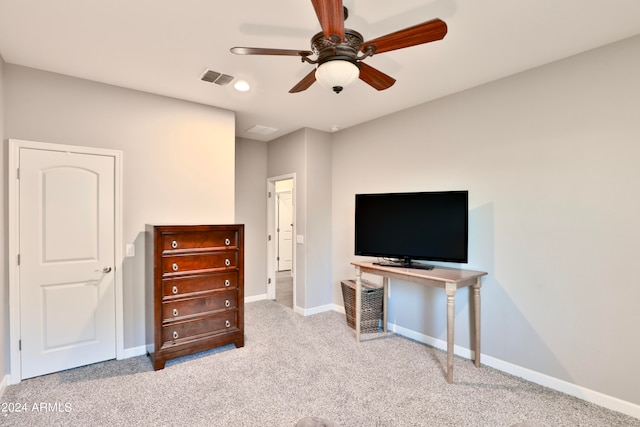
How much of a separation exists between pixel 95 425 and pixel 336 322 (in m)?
2.66

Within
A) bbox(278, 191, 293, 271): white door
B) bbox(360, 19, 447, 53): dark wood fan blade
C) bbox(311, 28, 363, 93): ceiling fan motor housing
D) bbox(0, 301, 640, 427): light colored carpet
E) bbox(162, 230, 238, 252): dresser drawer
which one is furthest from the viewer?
bbox(278, 191, 293, 271): white door

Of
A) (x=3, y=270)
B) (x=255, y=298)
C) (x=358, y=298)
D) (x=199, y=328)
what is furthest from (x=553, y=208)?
(x=3, y=270)

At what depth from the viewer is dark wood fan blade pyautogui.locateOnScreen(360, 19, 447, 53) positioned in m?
1.57

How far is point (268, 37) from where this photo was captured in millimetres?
2260

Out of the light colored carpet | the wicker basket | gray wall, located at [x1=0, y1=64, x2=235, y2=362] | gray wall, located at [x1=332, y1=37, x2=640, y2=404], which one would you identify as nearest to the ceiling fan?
gray wall, located at [x1=332, y1=37, x2=640, y2=404]

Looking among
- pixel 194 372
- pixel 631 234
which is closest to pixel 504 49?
pixel 631 234

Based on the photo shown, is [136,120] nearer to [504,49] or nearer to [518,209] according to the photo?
[504,49]

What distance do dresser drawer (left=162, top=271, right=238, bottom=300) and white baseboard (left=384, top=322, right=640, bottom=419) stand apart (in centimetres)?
223

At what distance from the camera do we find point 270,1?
1.88m

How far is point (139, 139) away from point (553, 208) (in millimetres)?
3845

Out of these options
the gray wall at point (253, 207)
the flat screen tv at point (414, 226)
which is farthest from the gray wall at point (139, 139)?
the flat screen tv at point (414, 226)

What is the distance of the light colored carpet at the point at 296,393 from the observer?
2201mm

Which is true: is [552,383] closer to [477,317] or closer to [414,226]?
[477,317]

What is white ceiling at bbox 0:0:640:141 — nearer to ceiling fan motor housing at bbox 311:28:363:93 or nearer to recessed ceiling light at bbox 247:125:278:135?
ceiling fan motor housing at bbox 311:28:363:93
